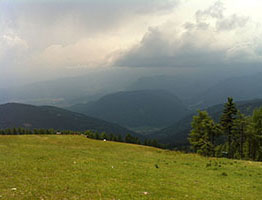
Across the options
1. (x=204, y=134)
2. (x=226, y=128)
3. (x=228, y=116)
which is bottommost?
(x=204, y=134)

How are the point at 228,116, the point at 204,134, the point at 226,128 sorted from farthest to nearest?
the point at 204,134
the point at 226,128
the point at 228,116

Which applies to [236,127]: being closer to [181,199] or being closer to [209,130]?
[209,130]

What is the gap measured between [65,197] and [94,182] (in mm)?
3676

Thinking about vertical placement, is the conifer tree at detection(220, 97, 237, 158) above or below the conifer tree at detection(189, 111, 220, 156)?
above

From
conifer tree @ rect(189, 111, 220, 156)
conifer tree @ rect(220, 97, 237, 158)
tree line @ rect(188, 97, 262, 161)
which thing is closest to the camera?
conifer tree @ rect(220, 97, 237, 158)

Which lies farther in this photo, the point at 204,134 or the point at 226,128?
the point at 204,134

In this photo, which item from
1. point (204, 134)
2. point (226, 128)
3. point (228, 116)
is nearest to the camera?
point (228, 116)

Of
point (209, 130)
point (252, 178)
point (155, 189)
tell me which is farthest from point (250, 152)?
point (155, 189)

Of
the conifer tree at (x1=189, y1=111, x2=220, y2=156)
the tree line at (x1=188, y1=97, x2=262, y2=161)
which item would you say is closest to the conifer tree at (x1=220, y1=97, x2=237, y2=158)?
the tree line at (x1=188, y1=97, x2=262, y2=161)

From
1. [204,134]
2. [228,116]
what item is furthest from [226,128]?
[204,134]

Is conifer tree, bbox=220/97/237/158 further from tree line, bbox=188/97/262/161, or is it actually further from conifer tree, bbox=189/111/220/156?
conifer tree, bbox=189/111/220/156

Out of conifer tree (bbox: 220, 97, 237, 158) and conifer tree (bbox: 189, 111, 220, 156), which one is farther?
conifer tree (bbox: 189, 111, 220, 156)

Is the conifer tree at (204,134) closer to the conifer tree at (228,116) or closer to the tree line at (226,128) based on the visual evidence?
the tree line at (226,128)

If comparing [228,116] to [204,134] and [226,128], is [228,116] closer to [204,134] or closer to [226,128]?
[226,128]
